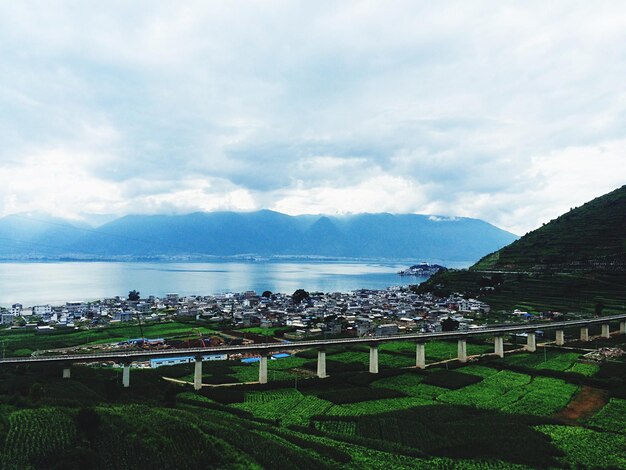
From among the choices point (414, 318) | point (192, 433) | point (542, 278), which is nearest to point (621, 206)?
point (542, 278)

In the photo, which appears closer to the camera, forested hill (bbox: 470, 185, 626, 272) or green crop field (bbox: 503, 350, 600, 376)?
green crop field (bbox: 503, 350, 600, 376)

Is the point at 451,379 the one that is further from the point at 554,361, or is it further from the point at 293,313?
the point at 293,313

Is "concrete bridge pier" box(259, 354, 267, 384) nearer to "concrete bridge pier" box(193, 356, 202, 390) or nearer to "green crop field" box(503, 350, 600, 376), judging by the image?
"concrete bridge pier" box(193, 356, 202, 390)

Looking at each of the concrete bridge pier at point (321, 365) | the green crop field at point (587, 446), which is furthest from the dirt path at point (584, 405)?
the concrete bridge pier at point (321, 365)

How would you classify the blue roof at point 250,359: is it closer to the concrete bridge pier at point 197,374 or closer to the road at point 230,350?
the road at point 230,350

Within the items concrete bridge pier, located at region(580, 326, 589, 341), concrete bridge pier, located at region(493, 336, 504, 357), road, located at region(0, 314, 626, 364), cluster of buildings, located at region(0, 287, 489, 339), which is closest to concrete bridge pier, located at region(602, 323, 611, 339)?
concrete bridge pier, located at region(580, 326, 589, 341)

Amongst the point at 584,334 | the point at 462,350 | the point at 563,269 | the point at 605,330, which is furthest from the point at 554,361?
the point at 563,269

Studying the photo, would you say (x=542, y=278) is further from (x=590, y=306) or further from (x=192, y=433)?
(x=192, y=433)

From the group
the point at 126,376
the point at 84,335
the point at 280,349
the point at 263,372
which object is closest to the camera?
the point at 126,376
